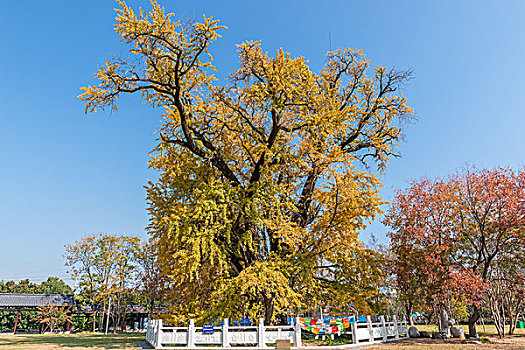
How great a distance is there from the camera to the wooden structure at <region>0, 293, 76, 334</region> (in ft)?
124

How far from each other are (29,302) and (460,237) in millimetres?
43622

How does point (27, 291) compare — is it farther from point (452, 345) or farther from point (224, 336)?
point (452, 345)

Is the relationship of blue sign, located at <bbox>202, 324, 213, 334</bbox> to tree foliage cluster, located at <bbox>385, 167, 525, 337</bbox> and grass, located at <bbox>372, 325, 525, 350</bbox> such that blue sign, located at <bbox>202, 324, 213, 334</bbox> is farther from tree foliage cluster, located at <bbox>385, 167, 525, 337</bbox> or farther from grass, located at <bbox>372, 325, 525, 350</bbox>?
tree foliage cluster, located at <bbox>385, 167, 525, 337</bbox>

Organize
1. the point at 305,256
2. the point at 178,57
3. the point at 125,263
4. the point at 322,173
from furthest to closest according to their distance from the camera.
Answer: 1. the point at 125,263
2. the point at 322,173
3. the point at 305,256
4. the point at 178,57

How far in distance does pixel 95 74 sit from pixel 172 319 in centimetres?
1059

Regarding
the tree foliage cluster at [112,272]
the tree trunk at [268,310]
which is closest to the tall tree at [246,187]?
the tree trunk at [268,310]

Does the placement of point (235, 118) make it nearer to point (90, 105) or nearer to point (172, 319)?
point (90, 105)

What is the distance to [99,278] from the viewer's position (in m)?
37.8

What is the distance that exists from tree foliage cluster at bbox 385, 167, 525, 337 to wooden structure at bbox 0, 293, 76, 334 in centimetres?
3763

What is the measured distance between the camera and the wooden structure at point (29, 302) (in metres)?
37.9

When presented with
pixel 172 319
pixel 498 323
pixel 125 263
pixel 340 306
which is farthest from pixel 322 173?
pixel 125 263

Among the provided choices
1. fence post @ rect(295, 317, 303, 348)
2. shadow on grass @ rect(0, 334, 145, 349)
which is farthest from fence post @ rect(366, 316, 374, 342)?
shadow on grass @ rect(0, 334, 145, 349)

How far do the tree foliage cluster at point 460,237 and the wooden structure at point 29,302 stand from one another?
1482 inches

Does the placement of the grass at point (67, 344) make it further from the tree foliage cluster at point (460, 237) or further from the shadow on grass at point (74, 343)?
the tree foliage cluster at point (460, 237)
